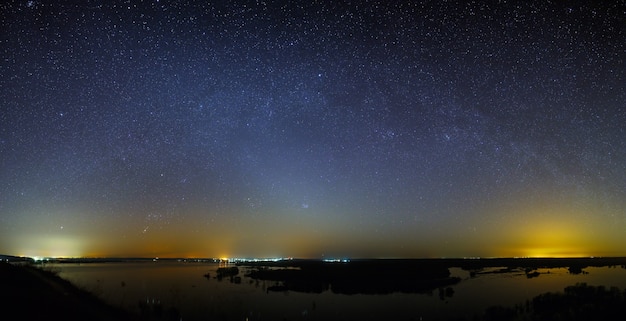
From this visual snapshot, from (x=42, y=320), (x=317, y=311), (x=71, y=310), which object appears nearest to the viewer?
(x=42, y=320)

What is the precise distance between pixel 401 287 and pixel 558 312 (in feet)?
58.4

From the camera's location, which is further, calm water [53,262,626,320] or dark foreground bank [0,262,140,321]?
calm water [53,262,626,320]

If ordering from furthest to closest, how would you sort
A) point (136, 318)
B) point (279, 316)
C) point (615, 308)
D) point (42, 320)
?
point (279, 316), point (615, 308), point (136, 318), point (42, 320)

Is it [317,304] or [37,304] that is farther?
[317,304]

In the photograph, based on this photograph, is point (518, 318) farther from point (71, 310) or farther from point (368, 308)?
point (71, 310)

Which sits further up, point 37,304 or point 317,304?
point 37,304

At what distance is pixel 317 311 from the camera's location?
2675 cm

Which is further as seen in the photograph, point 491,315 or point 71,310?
point 491,315

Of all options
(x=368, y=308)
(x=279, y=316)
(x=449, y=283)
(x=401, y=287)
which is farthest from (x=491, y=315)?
(x=449, y=283)

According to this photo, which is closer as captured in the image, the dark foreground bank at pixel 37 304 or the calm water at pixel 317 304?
the dark foreground bank at pixel 37 304

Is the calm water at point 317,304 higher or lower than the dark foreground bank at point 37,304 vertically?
lower

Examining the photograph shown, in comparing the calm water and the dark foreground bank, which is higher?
the dark foreground bank

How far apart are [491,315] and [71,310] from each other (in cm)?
2058

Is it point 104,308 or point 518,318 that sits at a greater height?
point 104,308
